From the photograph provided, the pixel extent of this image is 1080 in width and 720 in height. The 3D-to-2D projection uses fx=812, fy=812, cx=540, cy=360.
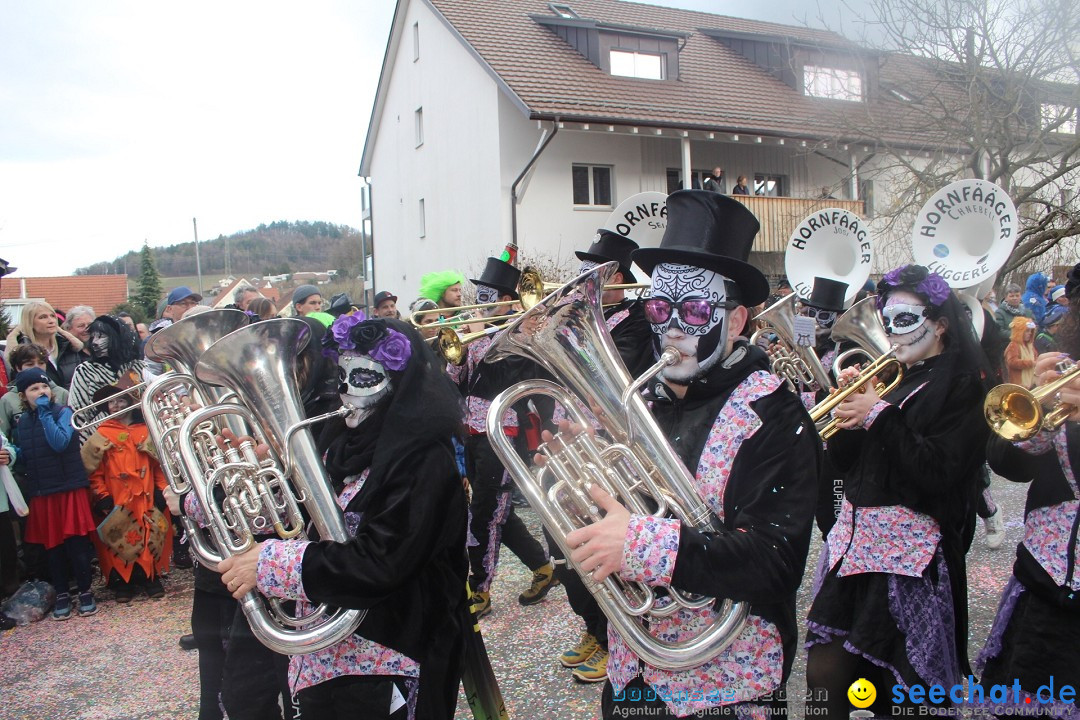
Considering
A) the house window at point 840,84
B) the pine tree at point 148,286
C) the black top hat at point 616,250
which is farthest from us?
the pine tree at point 148,286

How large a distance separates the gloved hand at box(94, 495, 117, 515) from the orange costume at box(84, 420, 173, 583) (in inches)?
2.1

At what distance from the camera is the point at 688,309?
7.34ft

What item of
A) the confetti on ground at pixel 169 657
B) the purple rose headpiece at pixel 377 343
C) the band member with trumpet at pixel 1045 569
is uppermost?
the purple rose headpiece at pixel 377 343

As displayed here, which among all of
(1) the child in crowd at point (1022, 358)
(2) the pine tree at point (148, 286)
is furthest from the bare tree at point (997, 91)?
(2) the pine tree at point (148, 286)

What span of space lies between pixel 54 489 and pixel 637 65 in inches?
703

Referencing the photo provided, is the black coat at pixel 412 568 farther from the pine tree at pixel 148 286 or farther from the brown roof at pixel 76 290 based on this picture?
the brown roof at pixel 76 290

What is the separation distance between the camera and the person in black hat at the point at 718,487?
6.28ft

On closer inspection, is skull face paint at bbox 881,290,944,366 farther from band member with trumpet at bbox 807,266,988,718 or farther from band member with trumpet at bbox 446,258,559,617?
band member with trumpet at bbox 446,258,559,617

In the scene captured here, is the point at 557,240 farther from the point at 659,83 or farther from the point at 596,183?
the point at 659,83

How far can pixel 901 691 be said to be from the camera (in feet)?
9.48

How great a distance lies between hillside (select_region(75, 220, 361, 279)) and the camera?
3975 centimetres

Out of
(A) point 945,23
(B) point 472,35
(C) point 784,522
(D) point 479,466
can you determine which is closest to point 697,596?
(C) point 784,522

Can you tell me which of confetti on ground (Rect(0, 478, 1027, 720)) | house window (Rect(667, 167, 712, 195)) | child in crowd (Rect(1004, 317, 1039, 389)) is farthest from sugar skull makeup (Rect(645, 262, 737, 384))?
house window (Rect(667, 167, 712, 195))

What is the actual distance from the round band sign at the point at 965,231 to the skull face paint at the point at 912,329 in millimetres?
1183
